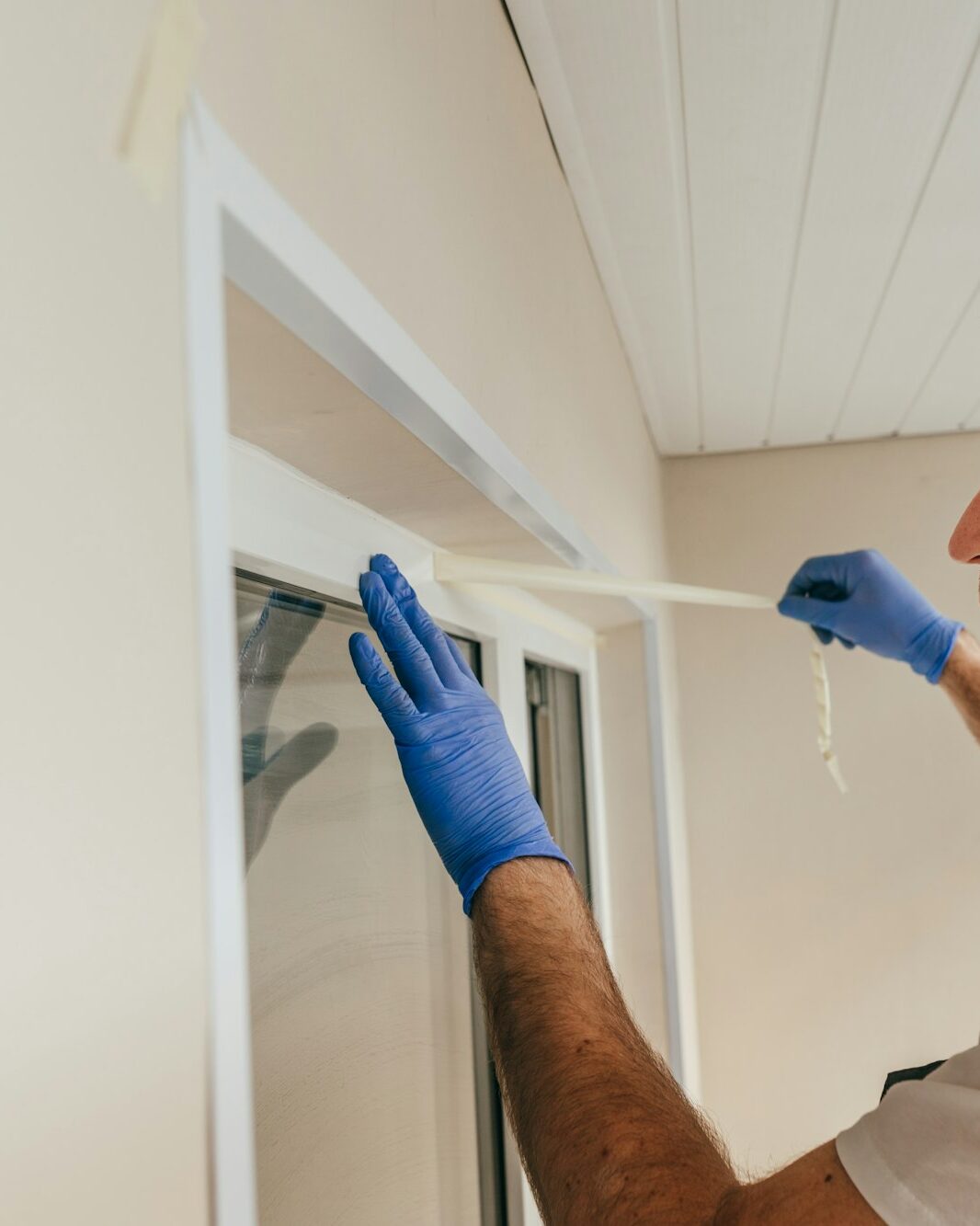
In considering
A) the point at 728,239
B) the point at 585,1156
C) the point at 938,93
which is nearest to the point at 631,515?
the point at 728,239

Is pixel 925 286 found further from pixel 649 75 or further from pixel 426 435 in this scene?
pixel 426 435

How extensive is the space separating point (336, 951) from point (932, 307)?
1.54 meters

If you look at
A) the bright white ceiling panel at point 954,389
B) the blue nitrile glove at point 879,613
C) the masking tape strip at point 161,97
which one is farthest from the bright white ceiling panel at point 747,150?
the masking tape strip at point 161,97

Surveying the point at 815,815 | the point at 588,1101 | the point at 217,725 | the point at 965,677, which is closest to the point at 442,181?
the point at 217,725

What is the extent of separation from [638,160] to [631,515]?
0.75 meters

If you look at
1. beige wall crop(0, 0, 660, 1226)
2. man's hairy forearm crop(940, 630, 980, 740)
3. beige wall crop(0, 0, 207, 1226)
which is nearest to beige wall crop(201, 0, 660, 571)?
beige wall crop(0, 0, 660, 1226)

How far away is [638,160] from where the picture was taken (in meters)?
1.30

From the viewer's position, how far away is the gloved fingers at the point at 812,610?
1.60 meters

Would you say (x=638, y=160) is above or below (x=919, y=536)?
above

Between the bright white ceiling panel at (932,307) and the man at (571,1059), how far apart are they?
0.69 m

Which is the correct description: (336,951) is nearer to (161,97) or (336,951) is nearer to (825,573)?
(161,97)

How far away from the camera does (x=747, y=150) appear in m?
1.27

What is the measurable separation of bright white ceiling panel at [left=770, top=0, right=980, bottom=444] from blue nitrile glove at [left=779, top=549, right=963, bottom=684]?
46cm

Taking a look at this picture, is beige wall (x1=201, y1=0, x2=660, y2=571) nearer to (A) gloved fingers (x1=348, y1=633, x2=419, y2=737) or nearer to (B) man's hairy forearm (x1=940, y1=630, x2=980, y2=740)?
(A) gloved fingers (x1=348, y1=633, x2=419, y2=737)
